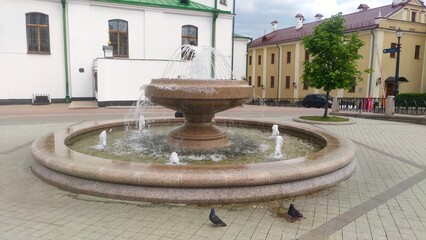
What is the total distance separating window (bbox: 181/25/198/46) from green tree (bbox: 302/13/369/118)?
41.4 ft

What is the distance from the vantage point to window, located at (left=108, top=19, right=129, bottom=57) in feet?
80.9

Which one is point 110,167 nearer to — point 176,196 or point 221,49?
point 176,196

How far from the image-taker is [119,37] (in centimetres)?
2495

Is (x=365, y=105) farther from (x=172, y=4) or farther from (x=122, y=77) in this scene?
(x=122, y=77)

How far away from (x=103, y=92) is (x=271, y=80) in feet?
94.1

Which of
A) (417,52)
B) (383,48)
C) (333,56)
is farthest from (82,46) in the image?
(417,52)

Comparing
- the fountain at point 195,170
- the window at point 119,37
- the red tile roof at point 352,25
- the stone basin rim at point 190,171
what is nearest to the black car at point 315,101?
the red tile roof at point 352,25

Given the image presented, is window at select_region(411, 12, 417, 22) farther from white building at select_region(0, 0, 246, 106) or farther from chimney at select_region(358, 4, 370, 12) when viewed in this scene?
white building at select_region(0, 0, 246, 106)

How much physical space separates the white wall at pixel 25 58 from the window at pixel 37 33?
25 centimetres

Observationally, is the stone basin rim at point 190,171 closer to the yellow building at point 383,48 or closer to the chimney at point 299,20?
the yellow building at point 383,48

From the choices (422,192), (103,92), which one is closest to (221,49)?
(103,92)

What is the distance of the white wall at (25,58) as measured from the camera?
2177 cm

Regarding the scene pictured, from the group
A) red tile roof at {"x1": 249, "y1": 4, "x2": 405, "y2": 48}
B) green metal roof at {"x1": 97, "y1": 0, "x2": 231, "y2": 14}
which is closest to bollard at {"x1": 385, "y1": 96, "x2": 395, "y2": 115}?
red tile roof at {"x1": 249, "y1": 4, "x2": 405, "y2": 48}

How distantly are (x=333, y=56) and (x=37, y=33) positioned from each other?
18562mm
